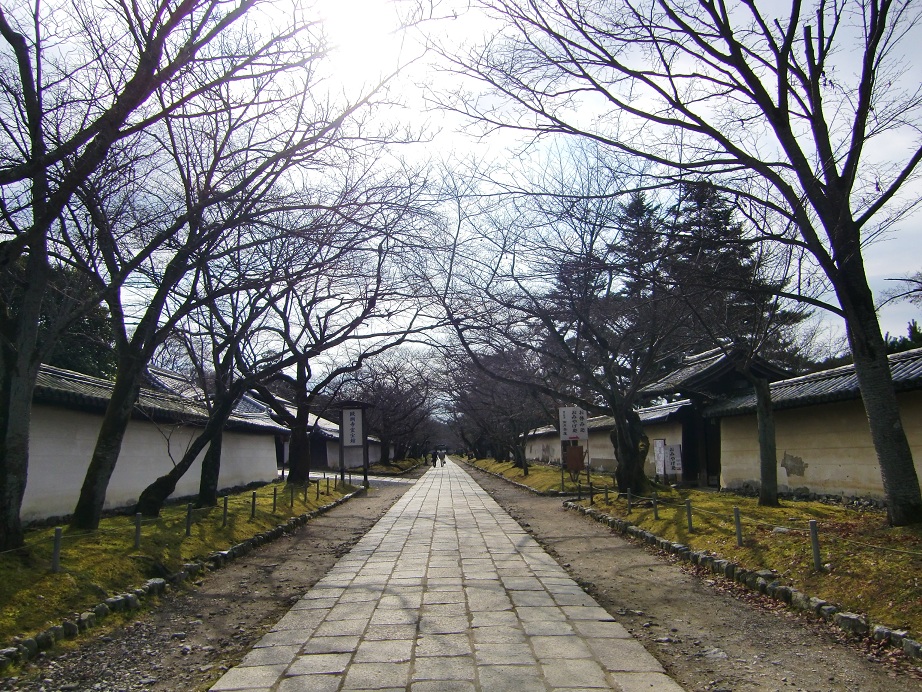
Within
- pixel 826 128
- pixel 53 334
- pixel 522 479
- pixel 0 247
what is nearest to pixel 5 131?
pixel 0 247

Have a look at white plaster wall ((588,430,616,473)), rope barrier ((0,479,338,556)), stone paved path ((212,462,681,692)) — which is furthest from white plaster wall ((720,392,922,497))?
white plaster wall ((588,430,616,473))

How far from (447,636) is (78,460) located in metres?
9.89

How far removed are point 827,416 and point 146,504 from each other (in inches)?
528

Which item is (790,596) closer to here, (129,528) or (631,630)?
(631,630)

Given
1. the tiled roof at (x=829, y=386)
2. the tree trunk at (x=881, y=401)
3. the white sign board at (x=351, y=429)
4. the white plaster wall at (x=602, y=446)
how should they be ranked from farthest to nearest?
the white sign board at (x=351, y=429) < the white plaster wall at (x=602, y=446) < the tiled roof at (x=829, y=386) < the tree trunk at (x=881, y=401)

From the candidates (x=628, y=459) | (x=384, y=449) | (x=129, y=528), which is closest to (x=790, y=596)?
(x=129, y=528)

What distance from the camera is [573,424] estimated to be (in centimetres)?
2091

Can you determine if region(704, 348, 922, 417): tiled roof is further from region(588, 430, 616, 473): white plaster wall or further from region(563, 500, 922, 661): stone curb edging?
region(588, 430, 616, 473): white plaster wall

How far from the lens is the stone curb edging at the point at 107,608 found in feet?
17.5

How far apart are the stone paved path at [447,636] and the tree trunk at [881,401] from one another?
12.3 ft

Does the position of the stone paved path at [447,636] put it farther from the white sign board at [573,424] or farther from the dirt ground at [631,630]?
the white sign board at [573,424]

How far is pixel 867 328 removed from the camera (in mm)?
8070

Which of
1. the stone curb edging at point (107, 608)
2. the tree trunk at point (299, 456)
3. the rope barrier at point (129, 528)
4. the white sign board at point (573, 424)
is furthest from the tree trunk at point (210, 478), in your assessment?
the white sign board at point (573, 424)

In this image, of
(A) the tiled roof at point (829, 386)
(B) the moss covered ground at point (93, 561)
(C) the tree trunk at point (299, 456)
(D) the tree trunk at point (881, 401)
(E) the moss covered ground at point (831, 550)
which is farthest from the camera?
(C) the tree trunk at point (299, 456)
